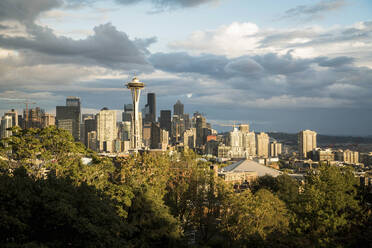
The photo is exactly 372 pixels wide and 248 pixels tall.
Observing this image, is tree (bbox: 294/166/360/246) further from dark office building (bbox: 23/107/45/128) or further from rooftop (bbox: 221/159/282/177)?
dark office building (bbox: 23/107/45/128)

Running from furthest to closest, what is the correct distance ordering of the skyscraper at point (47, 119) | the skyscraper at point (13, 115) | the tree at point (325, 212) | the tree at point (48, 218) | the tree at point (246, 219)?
1. the skyscraper at point (47, 119)
2. the skyscraper at point (13, 115)
3. the tree at point (246, 219)
4. the tree at point (325, 212)
5. the tree at point (48, 218)

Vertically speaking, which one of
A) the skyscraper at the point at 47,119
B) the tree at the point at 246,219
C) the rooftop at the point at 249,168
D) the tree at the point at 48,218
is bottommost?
the rooftop at the point at 249,168

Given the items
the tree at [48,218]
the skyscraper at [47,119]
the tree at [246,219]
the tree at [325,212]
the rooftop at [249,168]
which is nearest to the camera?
the tree at [48,218]

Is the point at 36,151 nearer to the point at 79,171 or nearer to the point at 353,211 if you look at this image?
the point at 79,171

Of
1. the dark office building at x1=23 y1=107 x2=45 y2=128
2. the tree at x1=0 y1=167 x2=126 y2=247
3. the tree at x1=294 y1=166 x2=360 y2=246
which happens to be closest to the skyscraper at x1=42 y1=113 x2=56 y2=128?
the dark office building at x1=23 y1=107 x2=45 y2=128

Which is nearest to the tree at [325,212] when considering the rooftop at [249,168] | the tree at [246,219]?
the tree at [246,219]

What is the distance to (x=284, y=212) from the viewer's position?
32.5m

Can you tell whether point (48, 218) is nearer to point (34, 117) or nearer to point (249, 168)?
point (249, 168)

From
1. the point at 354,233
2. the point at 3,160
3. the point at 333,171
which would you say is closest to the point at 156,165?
the point at 3,160

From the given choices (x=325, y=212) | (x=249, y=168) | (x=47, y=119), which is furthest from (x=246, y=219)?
(x=47, y=119)

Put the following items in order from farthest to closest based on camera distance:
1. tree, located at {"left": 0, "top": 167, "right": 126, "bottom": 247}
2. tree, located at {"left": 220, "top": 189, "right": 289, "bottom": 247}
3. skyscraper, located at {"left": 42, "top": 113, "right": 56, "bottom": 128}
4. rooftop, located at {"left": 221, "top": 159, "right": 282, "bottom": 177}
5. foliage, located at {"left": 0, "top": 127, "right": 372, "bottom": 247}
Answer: skyscraper, located at {"left": 42, "top": 113, "right": 56, "bottom": 128} < rooftop, located at {"left": 221, "top": 159, "right": 282, "bottom": 177} < tree, located at {"left": 220, "top": 189, "right": 289, "bottom": 247} < foliage, located at {"left": 0, "top": 127, "right": 372, "bottom": 247} < tree, located at {"left": 0, "top": 167, "right": 126, "bottom": 247}

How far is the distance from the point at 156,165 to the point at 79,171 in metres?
7.30

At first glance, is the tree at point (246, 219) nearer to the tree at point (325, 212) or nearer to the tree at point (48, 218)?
the tree at point (325, 212)

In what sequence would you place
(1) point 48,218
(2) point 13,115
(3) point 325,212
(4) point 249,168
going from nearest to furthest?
(1) point 48,218
(3) point 325,212
(4) point 249,168
(2) point 13,115
